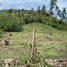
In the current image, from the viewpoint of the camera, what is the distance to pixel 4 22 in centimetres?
2864

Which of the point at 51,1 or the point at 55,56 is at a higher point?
the point at 51,1

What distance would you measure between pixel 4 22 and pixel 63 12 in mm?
38881

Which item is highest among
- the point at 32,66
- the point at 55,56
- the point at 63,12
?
the point at 63,12

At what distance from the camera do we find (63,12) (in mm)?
52344

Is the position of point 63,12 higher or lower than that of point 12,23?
higher

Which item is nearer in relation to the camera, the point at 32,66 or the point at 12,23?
the point at 32,66

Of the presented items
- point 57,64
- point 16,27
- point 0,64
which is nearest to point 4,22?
point 16,27

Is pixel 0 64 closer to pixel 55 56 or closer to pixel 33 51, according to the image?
pixel 33 51

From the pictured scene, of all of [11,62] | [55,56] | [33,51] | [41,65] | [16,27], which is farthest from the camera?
[16,27]

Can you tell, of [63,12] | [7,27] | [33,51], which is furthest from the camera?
[63,12]

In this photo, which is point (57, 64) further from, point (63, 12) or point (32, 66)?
point (63, 12)

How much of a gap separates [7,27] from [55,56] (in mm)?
23726

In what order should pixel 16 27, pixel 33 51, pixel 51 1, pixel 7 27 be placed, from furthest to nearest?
pixel 16 27 → pixel 7 27 → pixel 51 1 → pixel 33 51

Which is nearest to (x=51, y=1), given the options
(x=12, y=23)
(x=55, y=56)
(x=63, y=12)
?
(x=12, y=23)
